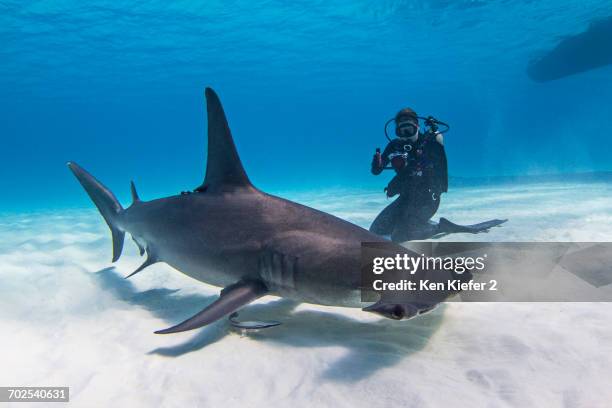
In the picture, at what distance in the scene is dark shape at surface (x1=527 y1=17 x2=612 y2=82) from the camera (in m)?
30.0

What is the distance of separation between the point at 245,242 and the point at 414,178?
4670mm

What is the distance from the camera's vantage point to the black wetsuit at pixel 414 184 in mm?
7059

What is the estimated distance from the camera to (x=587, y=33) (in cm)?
3062

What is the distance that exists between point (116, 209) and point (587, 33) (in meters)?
38.4

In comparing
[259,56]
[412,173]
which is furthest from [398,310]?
[259,56]

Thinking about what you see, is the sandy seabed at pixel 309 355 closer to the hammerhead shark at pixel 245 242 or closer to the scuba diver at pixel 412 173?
the hammerhead shark at pixel 245 242

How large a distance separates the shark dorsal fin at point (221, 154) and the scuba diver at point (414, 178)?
138 inches

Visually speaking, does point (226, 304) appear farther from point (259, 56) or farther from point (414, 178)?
point (259, 56)

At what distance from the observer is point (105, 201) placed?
230 inches

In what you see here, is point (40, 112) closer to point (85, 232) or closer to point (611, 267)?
point (85, 232)

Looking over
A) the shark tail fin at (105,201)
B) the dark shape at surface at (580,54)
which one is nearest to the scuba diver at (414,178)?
the shark tail fin at (105,201)

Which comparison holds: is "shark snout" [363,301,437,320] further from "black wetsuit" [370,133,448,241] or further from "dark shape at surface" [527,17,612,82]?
"dark shape at surface" [527,17,612,82]

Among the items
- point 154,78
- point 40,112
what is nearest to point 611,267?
point 154,78

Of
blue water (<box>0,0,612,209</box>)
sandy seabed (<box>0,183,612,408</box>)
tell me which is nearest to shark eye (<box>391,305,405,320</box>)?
sandy seabed (<box>0,183,612,408</box>)
